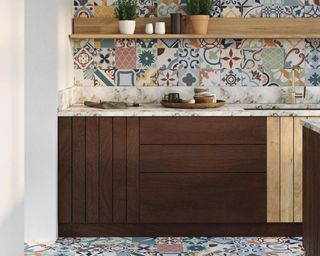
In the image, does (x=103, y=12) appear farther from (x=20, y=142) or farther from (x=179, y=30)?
(x=20, y=142)

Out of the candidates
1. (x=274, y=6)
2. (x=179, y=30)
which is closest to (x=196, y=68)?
(x=179, y=30)

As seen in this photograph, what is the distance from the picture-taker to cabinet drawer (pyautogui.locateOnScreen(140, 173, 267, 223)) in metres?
4.69

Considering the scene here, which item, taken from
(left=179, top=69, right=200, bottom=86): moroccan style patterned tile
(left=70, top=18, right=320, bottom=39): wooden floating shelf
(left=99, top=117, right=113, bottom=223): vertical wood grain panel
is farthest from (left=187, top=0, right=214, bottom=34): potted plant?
(left=99, top=117, right=113, bottom=223): vertical wood grain panel

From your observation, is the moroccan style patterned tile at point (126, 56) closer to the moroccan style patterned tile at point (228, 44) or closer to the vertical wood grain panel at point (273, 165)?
the moroccan style patterned tile at point (228, 44)

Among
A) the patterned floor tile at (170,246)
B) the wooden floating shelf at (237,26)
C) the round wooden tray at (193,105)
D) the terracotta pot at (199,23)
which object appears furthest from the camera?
the wooden floating shelf at (237,26)

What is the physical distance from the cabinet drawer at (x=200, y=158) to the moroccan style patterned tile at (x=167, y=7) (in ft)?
3.79

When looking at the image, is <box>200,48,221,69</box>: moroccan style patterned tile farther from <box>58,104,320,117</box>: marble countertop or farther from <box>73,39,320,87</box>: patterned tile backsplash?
<box>58,104,320,117</box>: marble countertop

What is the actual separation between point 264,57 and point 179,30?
673 millimetres

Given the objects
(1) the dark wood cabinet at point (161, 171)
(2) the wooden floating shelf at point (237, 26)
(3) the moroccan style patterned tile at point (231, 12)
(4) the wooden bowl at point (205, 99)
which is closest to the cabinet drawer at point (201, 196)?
(1) the dark wood cabinet at point (161, 171)

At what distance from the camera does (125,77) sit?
17.5 ft

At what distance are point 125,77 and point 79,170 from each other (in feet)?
3.14

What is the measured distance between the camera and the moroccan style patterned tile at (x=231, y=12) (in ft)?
17.3

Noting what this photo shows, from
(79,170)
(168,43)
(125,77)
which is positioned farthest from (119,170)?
(168,43)

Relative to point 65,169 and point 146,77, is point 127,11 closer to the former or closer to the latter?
point 146,77
